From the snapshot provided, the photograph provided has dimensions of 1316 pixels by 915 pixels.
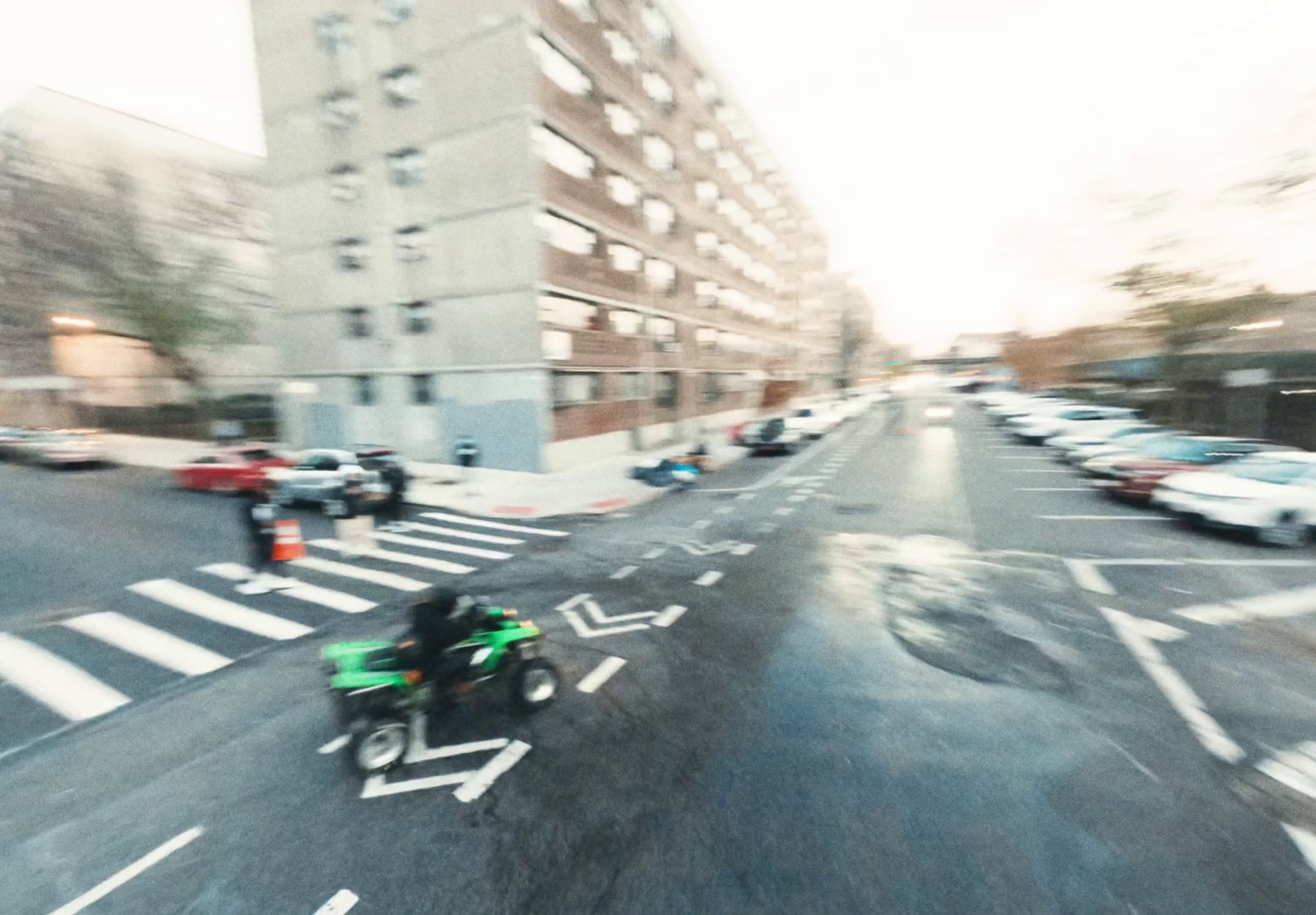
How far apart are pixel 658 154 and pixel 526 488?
19258mm

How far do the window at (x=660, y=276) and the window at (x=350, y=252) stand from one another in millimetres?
11853

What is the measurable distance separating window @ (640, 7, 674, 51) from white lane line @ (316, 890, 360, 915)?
31549mm

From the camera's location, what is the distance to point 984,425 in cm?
3509

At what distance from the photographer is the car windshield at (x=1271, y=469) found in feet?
34.9

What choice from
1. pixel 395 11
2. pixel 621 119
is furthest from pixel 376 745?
pixel 621 119

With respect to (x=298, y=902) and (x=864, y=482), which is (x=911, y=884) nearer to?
→ (x=298, y=902)

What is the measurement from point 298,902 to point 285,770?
1.51 metres

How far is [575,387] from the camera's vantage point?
2095 cm

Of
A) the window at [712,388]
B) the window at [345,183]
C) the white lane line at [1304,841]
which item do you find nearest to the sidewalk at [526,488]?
the window at [712,388]

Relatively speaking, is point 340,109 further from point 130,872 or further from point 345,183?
point 130,872

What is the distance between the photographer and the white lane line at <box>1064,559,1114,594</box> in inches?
330

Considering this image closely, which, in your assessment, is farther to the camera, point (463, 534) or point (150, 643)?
point (463, 534)

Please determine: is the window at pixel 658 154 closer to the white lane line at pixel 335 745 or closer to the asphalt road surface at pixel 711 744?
the asphalt road surface at pixel 711 744

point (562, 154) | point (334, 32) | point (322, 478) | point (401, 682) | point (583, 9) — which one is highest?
point (583, 9)
